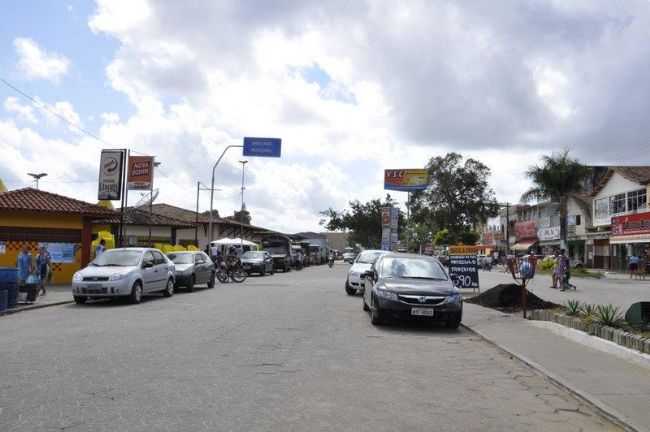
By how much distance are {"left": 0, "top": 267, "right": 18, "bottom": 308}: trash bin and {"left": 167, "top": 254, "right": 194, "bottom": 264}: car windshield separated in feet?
24.8

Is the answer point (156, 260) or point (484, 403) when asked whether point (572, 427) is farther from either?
point (156, 260)

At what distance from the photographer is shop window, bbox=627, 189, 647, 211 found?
153 feet

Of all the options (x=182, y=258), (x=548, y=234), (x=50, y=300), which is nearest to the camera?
(x=50, y=300)

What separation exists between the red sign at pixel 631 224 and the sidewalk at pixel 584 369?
35527 mm

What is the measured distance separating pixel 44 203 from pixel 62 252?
2171 millimetres

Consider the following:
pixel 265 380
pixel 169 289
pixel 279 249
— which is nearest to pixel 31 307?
pixel 169 289

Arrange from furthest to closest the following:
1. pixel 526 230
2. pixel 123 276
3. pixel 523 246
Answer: pixel 526 230, pixel 523 246, pixel 123 276

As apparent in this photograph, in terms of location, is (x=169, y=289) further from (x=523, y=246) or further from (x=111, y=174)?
(x=523, y=246)

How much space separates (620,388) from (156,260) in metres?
14.7

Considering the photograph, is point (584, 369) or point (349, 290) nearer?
point (584, 369)

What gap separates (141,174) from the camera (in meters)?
33.6

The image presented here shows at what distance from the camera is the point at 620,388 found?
7125mm

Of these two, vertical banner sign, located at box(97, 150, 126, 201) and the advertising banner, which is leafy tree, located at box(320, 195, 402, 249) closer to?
the advertising banner

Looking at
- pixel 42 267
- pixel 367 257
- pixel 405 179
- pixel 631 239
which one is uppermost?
pixel 405 179
